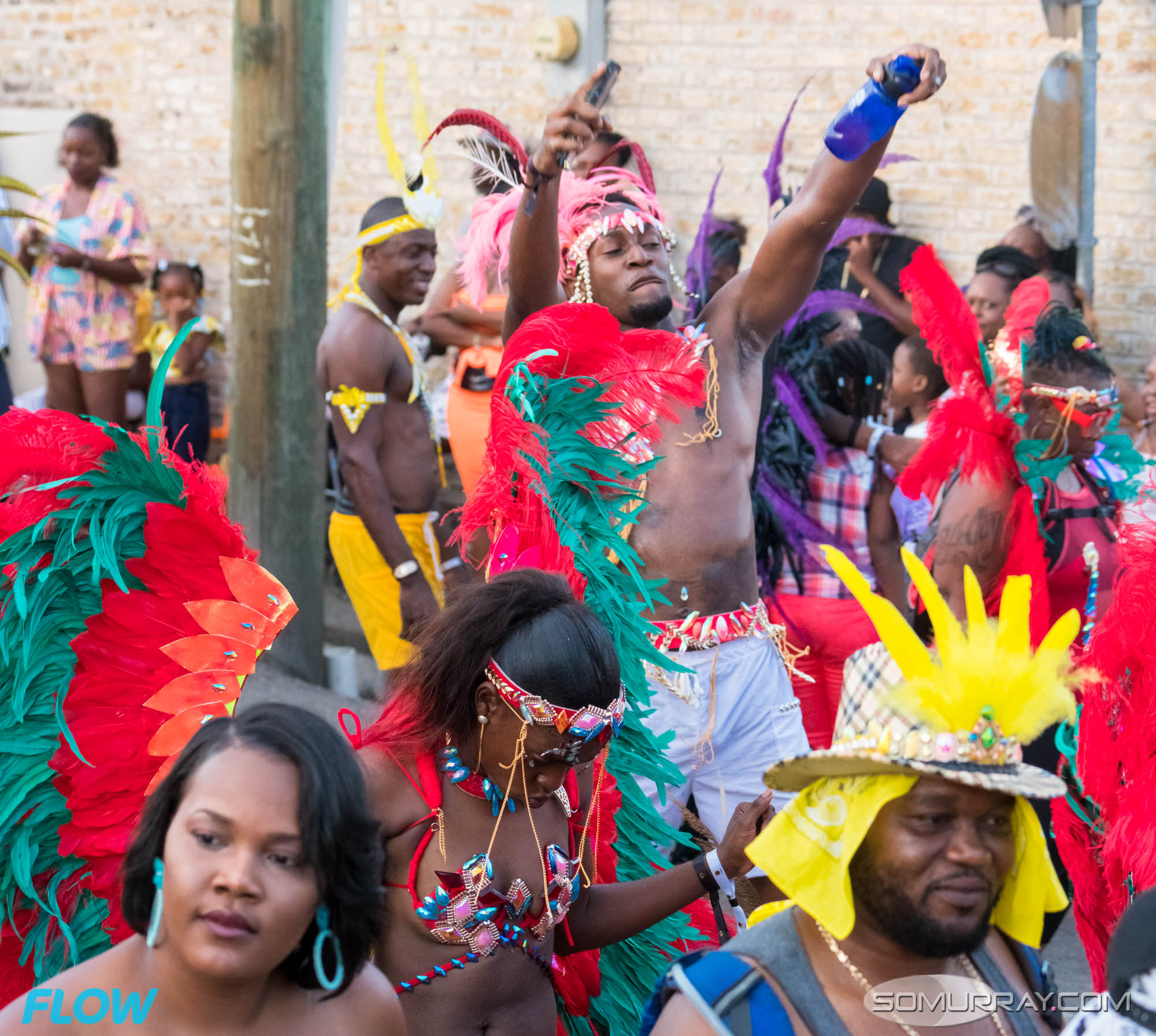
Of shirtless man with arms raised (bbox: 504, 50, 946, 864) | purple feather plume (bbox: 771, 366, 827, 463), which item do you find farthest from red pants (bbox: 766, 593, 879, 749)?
shirtless man with arms raised (bbox: 504, 50, 946, 864)

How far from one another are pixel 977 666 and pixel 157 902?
1.07 m

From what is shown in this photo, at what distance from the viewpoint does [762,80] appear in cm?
784

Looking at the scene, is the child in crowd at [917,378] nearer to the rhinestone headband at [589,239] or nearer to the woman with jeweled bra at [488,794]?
the rhinestone headband at [589,239]

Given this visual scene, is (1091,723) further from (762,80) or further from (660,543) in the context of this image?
(762,80)

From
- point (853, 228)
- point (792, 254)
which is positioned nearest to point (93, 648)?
point (792, 254)

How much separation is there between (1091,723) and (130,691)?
6.04 feet

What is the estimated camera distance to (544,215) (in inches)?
120

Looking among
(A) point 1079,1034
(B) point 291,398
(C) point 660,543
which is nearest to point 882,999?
(A) point 1079,1034

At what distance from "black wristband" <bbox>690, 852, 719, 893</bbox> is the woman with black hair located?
79 cm

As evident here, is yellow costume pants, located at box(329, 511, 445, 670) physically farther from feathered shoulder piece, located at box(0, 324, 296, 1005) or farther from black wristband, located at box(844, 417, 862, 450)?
feathered shoulder piece, located at box(0, 324, 296, 1005)

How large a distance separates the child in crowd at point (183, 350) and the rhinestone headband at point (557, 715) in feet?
19.8

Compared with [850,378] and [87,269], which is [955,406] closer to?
[850,378]

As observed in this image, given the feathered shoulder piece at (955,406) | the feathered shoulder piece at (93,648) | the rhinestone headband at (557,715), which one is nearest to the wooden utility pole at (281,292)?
the feathered shoulder piece at (955,406)

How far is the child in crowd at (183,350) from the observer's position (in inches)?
325
